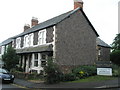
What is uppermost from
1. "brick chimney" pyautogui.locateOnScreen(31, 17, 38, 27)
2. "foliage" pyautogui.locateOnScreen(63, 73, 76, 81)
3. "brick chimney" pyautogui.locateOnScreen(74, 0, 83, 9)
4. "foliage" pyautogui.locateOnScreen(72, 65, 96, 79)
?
"brick chimney" pyautogui.locateOnScreen(74, 0, 83, 9)

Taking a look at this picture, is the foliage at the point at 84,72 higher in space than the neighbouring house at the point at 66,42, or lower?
lower

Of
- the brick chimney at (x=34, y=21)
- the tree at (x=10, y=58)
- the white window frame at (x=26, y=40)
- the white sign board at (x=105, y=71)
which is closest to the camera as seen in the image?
the white sign board at (x=105, y=71)

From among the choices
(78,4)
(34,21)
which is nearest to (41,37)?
(78,4)

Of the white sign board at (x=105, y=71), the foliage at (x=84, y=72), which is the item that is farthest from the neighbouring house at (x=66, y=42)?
the white sign board at (x=105, y=71)

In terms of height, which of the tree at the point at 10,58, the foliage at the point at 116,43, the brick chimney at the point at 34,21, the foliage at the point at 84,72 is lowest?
the foliage at the point at 84,72

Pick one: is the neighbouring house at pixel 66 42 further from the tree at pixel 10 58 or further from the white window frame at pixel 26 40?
the tree at pixel 10 58

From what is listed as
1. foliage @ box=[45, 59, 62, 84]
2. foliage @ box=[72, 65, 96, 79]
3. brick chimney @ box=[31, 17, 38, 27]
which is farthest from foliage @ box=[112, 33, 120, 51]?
foliage @ box=[45, 59, 62, 84]

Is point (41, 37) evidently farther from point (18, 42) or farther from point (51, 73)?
point (18, 42)

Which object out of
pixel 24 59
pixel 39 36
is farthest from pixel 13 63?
pixel 39 36

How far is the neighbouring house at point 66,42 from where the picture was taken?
18.9 meters

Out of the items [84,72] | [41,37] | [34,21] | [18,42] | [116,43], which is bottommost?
[84,72]

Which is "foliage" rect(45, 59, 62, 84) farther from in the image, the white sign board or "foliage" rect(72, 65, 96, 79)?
the white sign board

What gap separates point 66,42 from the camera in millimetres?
19469

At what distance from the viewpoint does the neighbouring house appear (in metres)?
18.9
